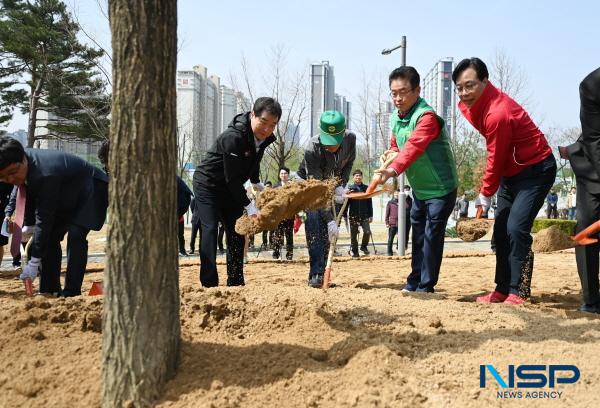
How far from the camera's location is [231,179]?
4020mm

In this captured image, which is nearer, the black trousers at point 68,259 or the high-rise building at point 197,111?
the black trousers at point 68,259

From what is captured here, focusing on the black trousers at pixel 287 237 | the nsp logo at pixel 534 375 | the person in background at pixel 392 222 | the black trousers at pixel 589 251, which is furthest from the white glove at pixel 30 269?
the person in background at pixel 392 222

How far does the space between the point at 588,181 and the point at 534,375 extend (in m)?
2.00

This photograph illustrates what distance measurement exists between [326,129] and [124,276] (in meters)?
2.94

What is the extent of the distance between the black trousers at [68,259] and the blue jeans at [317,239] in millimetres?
2115

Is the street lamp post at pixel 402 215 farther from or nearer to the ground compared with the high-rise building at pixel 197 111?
nearer to the ground

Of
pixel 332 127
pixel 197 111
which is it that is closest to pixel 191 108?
pixel 197 111

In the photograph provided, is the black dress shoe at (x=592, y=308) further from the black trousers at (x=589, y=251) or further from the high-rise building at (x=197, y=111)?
the high-rise building at (x=197, y=111)

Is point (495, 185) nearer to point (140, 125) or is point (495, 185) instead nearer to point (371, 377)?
point (371, 377)

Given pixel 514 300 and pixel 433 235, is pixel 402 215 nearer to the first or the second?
pixel 433 235

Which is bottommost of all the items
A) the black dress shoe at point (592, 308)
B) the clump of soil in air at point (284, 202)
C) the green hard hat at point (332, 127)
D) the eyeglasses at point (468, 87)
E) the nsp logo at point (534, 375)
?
the nsp logo at point (534, 375)

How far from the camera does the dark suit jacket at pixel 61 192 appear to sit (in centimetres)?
380

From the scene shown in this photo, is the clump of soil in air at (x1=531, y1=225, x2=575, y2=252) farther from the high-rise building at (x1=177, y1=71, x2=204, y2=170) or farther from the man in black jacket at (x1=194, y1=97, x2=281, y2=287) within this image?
the high-rise building at (x1=177, y1=71, x2=204, y2=170)

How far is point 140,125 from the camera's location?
197cm
